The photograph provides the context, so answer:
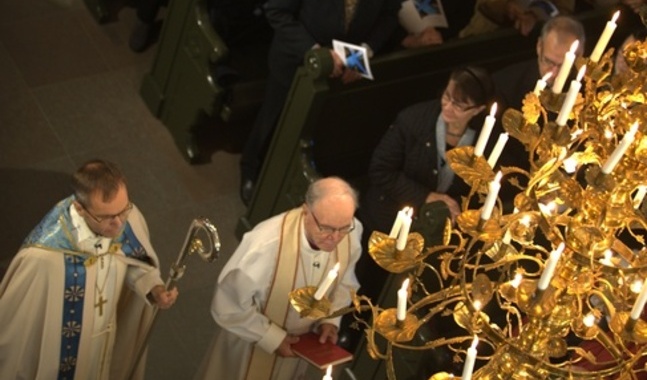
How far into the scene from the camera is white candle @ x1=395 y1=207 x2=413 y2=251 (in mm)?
3850

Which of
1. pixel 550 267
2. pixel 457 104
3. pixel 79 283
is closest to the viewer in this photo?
pixel 550 267

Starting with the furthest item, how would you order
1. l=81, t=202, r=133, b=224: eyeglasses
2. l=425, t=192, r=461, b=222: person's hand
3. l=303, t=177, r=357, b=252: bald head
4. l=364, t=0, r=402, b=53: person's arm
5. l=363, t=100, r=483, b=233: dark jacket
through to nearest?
1. l=364, t=0, r=402, b=53: person's arm
2. l=363, t=100, r=483, b=233: dark jacket
3. l=425, t=192, r=461, b=222: person's hand
4. l=303, t=177, r=357, b=252: bald head
5. l=81, t=202, r=133, b=224: eyeglasses

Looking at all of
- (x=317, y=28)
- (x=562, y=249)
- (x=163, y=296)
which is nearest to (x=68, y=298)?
(x=163, y=296)

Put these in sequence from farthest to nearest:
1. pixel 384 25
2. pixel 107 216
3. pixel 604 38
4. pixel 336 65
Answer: pixel 384 25
pixel 336 65
pixel 107 216
pixel 604 38

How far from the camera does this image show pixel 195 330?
7.63m

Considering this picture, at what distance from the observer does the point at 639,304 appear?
Answer: 3562 mm

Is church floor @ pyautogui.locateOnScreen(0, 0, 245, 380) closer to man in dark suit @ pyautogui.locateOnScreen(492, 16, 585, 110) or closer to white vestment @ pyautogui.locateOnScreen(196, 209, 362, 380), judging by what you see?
white vestment @ pyautogui.locateOnScreen(196, 209, 362, 380)

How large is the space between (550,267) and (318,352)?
108 inches

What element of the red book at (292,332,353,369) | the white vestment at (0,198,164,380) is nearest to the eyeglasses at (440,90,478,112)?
the red book at (292,332,353,369)

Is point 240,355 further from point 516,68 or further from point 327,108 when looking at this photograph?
point 516,68

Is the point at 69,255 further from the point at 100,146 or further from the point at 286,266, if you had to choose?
the point at 100,146

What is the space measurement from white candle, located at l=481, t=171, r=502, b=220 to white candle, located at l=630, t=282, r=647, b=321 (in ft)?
1.65

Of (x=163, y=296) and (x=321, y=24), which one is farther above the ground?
(x=321, y=24)

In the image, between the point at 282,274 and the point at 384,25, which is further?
the point at 384,25
